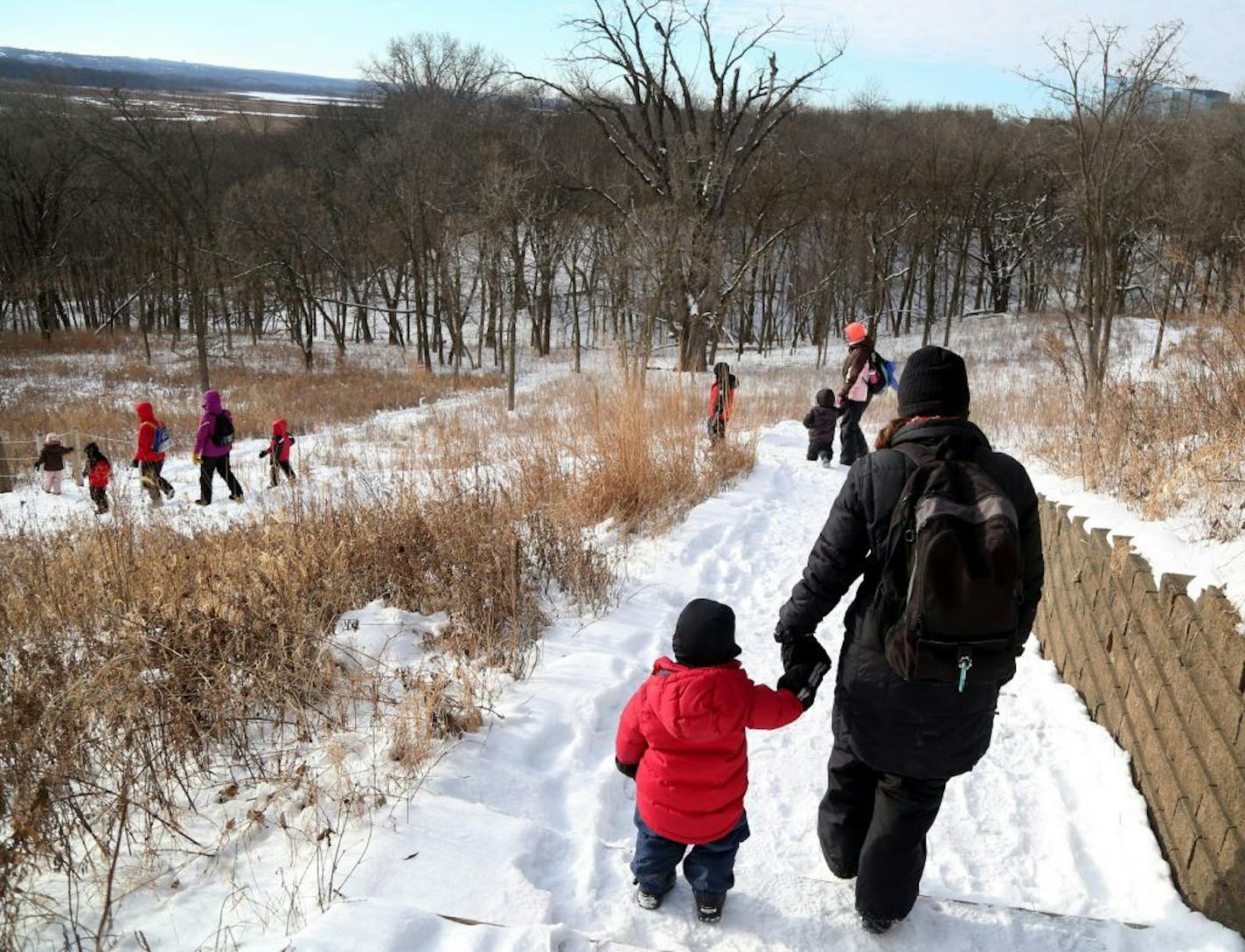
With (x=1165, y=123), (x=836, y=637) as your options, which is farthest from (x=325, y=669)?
(x=1165, y=123)

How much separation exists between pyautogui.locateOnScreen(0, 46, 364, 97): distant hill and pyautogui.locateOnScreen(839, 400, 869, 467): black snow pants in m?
107

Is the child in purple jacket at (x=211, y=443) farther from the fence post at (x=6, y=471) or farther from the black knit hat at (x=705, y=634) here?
the black knit hat at (x=705, y=634)

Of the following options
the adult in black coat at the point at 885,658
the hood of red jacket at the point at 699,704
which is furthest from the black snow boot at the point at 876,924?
the hood of red jacket at the point at 699,704

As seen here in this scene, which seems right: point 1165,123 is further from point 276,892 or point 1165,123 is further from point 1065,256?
point 1065,256

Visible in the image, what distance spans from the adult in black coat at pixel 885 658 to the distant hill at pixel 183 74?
366 feet

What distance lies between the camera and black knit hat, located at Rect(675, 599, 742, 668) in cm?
198

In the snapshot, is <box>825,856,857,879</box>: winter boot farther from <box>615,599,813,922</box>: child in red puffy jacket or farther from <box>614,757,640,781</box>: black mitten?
<box>614,757,640,781</box>: black mitten

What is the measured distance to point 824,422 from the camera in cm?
871

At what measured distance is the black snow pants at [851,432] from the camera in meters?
8.58

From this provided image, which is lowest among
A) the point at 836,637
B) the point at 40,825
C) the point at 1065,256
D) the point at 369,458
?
the point at 369,458

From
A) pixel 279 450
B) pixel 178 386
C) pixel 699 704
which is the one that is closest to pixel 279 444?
pixel 279 450

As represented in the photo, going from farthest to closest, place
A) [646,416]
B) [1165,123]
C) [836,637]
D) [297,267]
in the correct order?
[297,267] → [1165,123] → [646,416] → [836,637]

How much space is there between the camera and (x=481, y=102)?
4191 cm

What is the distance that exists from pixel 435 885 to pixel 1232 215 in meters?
35.2
